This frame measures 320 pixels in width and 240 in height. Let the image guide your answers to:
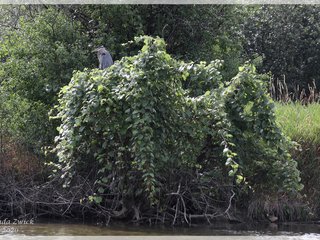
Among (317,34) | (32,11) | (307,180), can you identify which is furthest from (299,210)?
(317,34)

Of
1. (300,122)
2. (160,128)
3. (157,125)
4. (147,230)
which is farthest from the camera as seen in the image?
(300,122)

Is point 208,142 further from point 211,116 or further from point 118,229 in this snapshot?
point 118,229

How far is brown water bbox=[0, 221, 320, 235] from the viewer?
881 cm

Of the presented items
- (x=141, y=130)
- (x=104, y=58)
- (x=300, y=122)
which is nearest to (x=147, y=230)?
(x=141, y=130)

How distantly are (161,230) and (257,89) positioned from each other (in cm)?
243

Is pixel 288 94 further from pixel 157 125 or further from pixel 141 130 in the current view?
pixel 141 130

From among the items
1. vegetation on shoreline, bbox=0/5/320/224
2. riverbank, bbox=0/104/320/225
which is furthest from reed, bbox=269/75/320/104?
riverbank, bbox=0/104/320/225

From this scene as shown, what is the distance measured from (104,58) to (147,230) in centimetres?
322

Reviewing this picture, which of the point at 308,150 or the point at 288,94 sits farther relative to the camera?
the point at 288,94

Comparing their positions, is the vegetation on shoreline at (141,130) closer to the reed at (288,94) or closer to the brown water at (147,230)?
the brown water at (147,230)

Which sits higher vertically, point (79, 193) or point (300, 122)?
point (300, 122)

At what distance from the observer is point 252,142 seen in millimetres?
9586

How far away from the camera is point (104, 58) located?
35.3ft

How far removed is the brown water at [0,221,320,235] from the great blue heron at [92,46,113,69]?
108 inches
